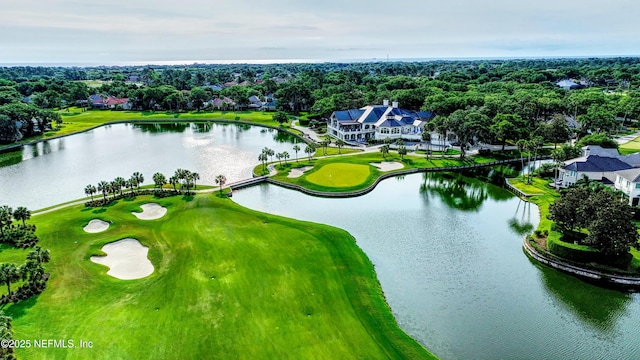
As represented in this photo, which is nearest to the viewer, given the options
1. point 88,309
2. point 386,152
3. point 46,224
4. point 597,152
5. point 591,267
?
point 88,309

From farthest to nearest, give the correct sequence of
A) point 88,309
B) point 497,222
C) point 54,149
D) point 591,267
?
point 54,149 < point 497,222 < point 591,267 < point 88,309

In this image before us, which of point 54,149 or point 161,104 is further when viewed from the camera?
point 161,104

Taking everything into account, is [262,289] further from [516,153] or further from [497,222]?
[516,153]

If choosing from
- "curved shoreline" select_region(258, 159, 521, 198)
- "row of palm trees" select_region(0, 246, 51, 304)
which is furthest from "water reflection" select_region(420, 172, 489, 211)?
"row of palm trees" select_region(0, 246, 51, 304)

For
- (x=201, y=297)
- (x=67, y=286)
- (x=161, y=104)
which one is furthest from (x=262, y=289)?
(x=161, y=104)

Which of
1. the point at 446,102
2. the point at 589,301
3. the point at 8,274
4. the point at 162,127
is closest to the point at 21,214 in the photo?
the point at 8,274

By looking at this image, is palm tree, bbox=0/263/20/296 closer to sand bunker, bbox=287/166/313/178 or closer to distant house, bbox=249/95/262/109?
sand bunker, bbox=287/166/313/178
